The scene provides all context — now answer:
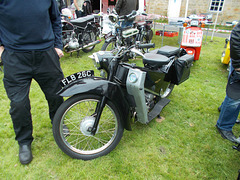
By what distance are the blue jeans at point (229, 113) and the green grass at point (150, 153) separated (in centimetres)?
20

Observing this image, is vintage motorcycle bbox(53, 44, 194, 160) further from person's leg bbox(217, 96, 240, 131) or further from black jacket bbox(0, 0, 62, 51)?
person's leg bbox(217, 96, 240, 131)

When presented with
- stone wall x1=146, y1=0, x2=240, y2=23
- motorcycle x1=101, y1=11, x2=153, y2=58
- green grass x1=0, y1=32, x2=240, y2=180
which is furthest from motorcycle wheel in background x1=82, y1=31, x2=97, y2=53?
stone wall x1=146, y1=0, x2=240, y2=23

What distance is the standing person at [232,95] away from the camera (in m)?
2.02

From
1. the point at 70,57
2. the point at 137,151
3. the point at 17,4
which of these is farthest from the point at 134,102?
the point at 70,57

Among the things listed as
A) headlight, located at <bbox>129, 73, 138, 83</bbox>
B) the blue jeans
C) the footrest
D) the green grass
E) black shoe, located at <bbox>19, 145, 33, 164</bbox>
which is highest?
headlight, located at <bbox>129, 73, 138, 83</bbox>

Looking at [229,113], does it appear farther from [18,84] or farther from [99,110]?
[18,84]

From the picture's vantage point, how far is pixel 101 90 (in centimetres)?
194

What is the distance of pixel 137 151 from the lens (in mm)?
2309

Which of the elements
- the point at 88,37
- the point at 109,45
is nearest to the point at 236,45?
the point at 109,45

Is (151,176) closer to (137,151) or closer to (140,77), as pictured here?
(137,151)

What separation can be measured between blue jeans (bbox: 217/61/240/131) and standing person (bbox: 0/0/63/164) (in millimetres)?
2229

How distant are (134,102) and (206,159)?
3.73 ft

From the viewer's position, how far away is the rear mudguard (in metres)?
1.86

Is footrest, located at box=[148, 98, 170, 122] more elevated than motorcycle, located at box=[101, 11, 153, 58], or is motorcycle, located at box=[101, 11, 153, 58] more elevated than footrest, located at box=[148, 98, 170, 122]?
motorcycle, located at box=[101, 11, 153, 58]
